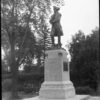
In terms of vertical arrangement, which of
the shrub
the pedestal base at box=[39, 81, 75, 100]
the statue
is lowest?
the shrub

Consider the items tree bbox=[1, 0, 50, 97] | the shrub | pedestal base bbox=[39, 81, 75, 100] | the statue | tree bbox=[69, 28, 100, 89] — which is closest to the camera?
pedestal base bbox=[39, 81, 75, 100]

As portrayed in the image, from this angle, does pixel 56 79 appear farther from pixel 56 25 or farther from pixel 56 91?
pixel 56 25

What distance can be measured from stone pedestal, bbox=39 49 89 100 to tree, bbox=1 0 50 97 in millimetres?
2929

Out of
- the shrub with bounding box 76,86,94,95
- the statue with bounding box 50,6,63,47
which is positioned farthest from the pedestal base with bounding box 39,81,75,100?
Result: the shrub with bounding box 76,86,94,95

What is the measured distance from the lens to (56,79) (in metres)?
9.35

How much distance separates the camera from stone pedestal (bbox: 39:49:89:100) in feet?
29.6

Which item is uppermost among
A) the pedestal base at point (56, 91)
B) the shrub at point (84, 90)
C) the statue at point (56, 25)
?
the statue at point (56, 25)

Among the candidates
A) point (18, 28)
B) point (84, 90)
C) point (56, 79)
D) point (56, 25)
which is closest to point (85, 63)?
point (84, 90)

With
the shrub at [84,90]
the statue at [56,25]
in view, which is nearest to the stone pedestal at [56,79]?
the statue at [56,25]

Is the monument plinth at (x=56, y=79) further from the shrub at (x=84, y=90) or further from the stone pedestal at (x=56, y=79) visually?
the shrub at (x=84, y=90)

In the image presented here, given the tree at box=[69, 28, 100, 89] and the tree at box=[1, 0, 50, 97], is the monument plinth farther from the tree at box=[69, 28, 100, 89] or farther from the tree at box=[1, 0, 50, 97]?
the tree at box=[69, 28, 100, 89]

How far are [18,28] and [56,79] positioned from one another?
479 centimetres

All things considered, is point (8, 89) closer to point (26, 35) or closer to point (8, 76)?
point (8, 76)

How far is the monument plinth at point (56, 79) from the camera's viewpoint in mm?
9023
